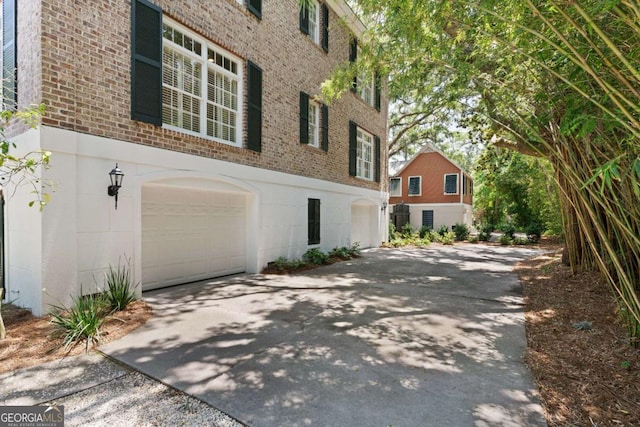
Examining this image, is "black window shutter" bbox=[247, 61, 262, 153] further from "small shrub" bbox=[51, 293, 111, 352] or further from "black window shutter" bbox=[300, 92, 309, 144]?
"small shrub" bbox=[51, 293, 111, 352]

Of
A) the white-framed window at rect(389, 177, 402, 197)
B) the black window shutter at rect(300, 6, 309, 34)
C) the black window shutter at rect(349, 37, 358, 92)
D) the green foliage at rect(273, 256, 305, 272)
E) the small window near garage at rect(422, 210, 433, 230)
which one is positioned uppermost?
the black window shutter at rect(349, 37, 358, 92)

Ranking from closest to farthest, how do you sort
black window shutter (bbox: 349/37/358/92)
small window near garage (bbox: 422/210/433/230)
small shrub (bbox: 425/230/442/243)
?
black window shutter (bbox: 349/37/358/92), small shrub (bbox: 425/230/442/243), small window near garage (bbox: 422/210/433/230)

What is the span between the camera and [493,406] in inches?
93.6

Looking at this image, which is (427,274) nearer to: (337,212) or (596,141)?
(337,212)

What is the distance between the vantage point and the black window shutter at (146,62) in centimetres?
495

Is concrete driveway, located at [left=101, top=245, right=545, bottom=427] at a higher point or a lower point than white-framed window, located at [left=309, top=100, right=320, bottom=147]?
lower

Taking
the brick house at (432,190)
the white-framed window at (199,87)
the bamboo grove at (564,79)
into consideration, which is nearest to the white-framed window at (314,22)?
the bamboo grove at (564,79)

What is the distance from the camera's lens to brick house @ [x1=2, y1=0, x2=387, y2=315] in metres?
4.21

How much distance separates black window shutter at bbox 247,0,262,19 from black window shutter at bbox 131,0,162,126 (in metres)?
2.43

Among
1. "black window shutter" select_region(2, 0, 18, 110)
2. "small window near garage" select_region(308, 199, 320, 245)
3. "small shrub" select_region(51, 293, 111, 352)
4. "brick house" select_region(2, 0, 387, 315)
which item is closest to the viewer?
"small shrub" select_region(51, 293, 111, 352)

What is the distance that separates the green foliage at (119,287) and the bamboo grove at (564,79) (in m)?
5.17

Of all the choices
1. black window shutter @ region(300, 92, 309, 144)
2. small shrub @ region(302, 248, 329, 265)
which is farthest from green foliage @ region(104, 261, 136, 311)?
black window shutter @ region(300, 92, 309, 144)

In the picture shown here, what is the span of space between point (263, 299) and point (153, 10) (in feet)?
16.3

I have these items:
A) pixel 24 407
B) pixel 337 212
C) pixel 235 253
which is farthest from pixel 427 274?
pixel 24 407
